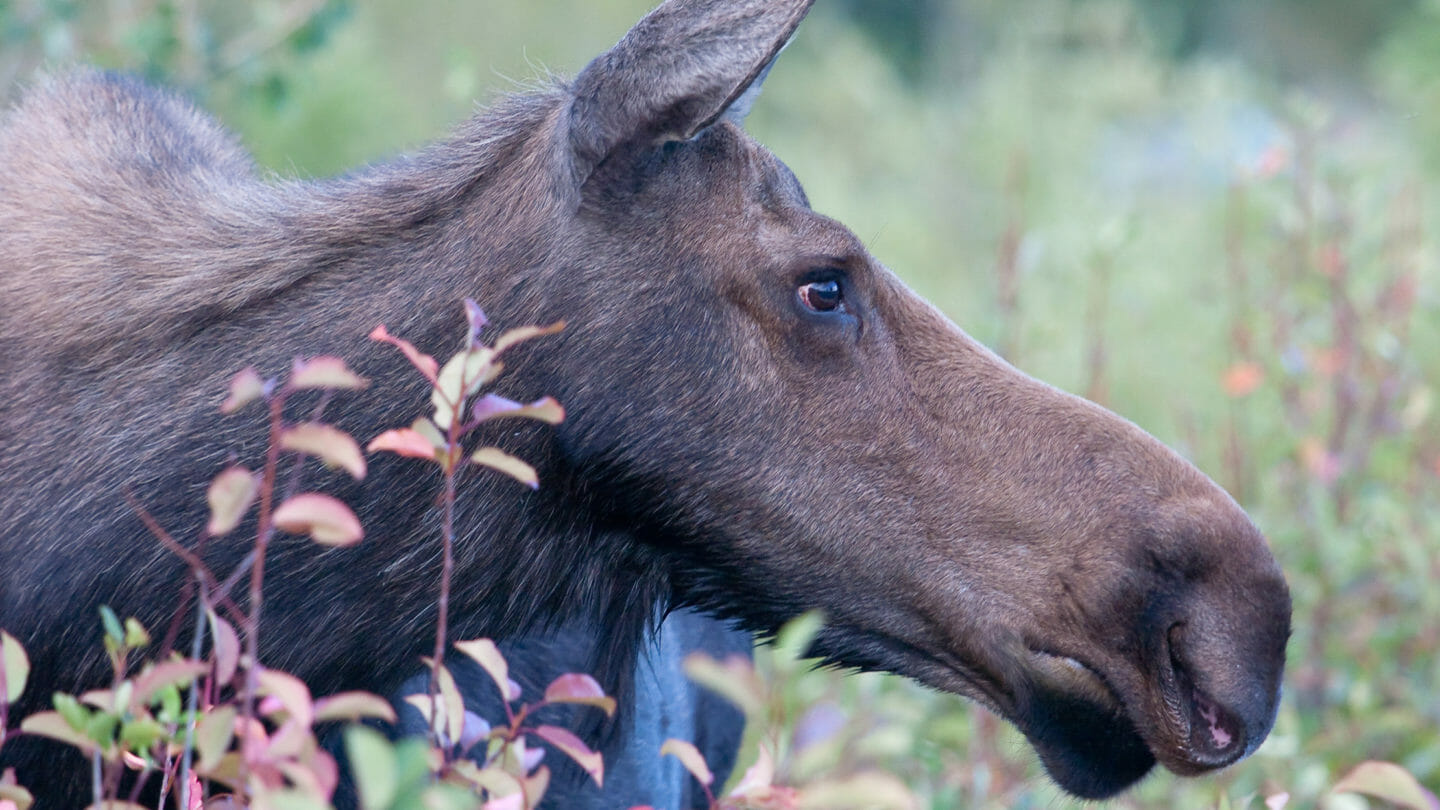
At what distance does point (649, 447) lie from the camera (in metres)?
2.27

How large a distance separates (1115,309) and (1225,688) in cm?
865

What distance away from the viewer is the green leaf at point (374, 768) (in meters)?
1.06

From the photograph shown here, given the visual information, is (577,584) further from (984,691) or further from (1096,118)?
(1096,118)

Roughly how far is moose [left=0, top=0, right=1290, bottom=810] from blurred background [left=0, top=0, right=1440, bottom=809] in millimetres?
264

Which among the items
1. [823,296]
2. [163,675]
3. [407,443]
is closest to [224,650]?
[163,675]

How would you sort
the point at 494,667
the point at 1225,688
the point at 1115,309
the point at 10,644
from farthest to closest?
the point at 1115,309, the point at 1225,688, the point at 494,667, the point at 10,644

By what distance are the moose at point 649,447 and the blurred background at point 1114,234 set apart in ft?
0.87

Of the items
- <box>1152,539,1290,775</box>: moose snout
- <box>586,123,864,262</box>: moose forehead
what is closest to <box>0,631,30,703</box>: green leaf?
<box>586,123,864,262</box>: moose forehead

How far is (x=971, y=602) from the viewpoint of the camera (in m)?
2.31

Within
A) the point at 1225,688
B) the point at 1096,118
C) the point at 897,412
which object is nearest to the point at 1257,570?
the point at 1225,688

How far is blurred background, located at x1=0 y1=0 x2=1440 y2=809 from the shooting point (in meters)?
4.11

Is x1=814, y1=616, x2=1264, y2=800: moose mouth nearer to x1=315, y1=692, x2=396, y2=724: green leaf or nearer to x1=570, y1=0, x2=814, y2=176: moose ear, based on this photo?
x1=570, y1=0, x2=814, y2=176: moose ear

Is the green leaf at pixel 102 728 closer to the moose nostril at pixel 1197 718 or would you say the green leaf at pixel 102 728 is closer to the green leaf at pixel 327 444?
the green leaf at pixel 327 444

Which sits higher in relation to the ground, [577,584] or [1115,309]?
[1115,309]
